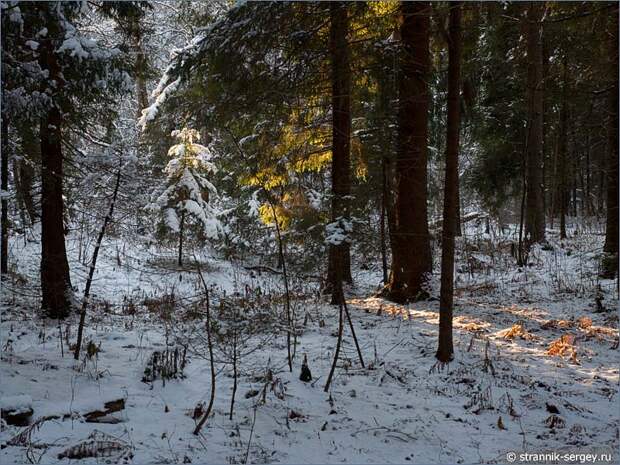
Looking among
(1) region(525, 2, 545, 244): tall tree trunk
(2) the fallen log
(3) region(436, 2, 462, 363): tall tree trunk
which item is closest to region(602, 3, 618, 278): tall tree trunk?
(1) region(525, 2, 545, 244): tall tree trunk

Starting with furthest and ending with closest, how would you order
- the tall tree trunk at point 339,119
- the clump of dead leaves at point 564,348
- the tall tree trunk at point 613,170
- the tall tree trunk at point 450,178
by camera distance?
1. the tall tree trunk at point 613,170
2. the tall tree trunk at point 339,119
3. the clump of dead leaves at point 564,348
4. the tall tree trunk at point 450,178

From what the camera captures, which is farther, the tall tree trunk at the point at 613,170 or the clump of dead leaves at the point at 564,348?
the tall tree trunk at the point at 613,170

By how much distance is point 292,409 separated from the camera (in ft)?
16.1

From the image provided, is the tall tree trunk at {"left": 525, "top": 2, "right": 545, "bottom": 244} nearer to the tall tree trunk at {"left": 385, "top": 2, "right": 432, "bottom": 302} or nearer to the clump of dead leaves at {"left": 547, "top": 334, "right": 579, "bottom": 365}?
the tall tree trunk at {"left": 385, "top": 2, "right": 432, "bottom": 302}

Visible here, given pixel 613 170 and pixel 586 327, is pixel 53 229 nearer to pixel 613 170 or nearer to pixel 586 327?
pixel 586 327

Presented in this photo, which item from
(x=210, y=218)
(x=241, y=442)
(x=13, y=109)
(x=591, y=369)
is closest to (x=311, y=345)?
(x=241, y=442)

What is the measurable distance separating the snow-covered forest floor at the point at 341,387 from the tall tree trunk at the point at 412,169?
22.2 inches

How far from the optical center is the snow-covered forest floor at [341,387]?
164 inches

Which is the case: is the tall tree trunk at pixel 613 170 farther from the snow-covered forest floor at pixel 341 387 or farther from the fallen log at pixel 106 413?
the fallen log at pixel 106 413

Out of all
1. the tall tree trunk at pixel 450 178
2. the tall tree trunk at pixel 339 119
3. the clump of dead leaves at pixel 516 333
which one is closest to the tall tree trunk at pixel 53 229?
the tall tree trunk at pixel 339 119

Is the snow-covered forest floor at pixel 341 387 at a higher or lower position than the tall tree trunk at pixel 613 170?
lower

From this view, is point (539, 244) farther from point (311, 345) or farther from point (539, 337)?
point (311, 345)

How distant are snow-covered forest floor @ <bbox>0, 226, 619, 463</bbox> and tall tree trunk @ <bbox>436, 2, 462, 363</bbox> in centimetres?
54

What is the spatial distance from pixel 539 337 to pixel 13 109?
863 cm
